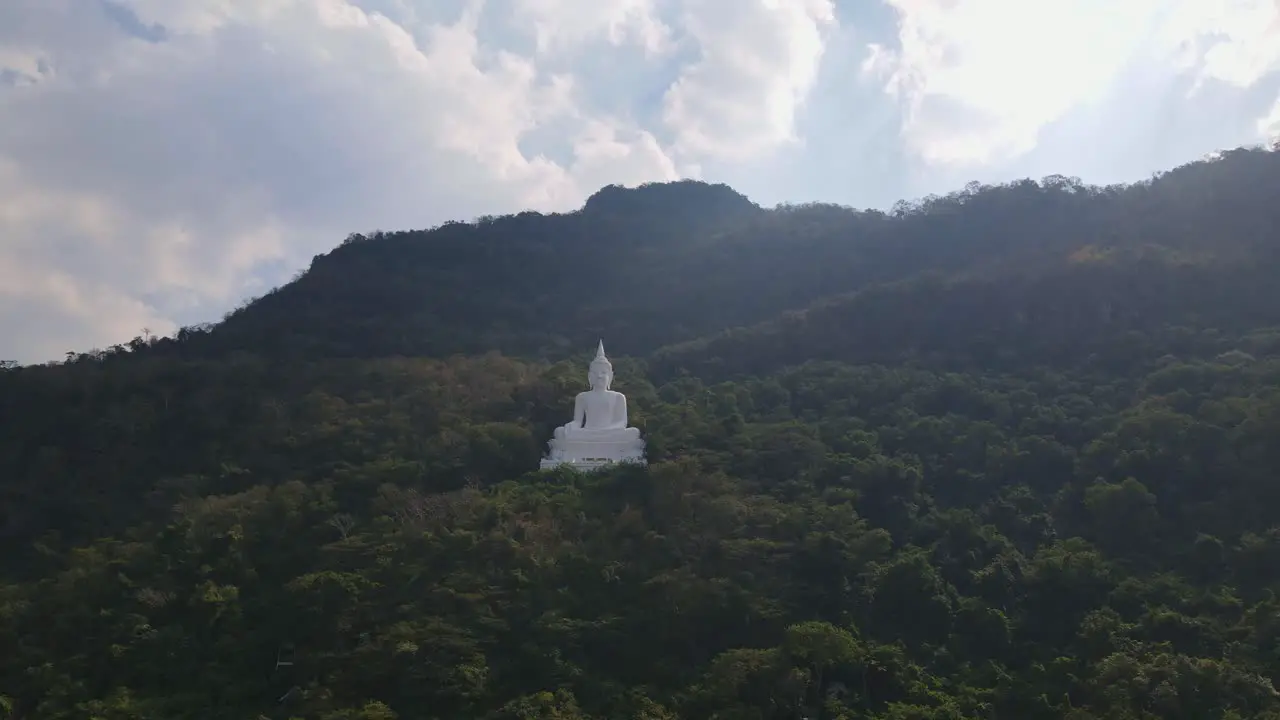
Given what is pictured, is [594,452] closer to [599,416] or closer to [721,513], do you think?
[599,416]

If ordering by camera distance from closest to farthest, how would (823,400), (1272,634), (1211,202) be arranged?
(1272,634) < (823,400) < (1211,202)

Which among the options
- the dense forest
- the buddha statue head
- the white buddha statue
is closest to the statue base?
the white buddha statue

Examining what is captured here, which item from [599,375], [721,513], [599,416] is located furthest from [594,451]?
[721,513]

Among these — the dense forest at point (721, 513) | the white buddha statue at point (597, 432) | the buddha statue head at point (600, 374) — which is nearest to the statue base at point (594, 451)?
the white buddha statue at point (597, 432)

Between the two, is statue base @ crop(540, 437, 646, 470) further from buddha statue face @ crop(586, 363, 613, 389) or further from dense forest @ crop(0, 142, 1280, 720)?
buddha statue face @ crop(586, 363, 613, 389)

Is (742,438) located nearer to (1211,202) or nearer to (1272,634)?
(1272,634)

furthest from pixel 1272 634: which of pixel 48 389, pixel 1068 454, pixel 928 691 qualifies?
pixel 48 389

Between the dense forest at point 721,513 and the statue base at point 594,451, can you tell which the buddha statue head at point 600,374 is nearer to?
the dense forest at point 721,513
